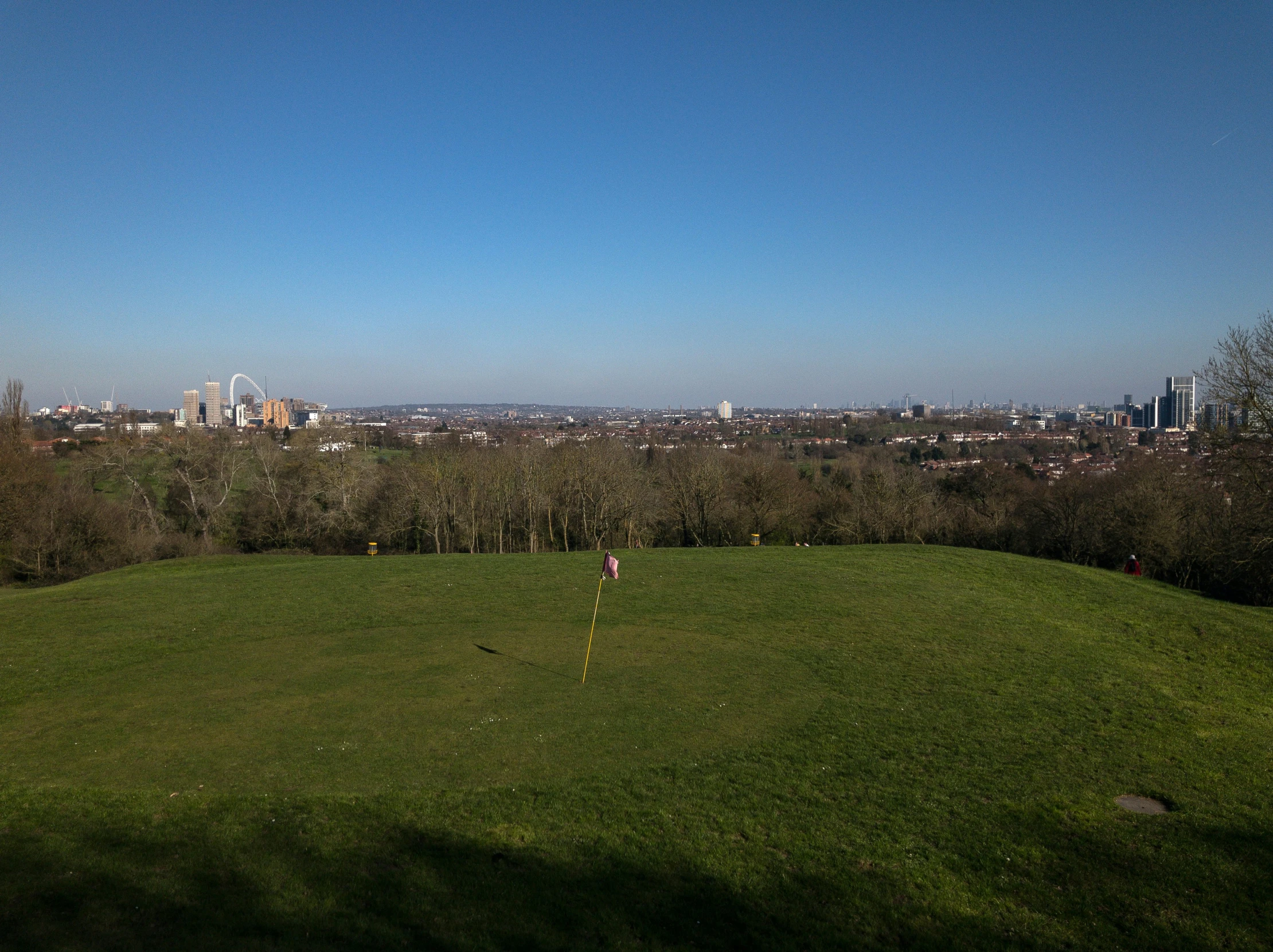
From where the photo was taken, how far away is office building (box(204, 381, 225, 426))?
407 ft

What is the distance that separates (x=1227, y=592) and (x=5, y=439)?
60.7 meters

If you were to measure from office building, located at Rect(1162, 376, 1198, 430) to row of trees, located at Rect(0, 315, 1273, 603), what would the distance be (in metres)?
51.5

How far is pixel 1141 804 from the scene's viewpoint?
9.35 metres

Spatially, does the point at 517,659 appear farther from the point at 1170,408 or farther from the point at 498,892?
the point at 1170,408

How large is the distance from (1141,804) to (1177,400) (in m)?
106

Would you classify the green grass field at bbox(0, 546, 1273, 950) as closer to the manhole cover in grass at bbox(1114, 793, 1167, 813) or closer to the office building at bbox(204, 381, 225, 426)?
the manhole cover in grass at bbox(1114, 793, 1167, 813)

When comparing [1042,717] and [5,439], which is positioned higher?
[5,439]

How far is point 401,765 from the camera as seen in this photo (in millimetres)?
9516

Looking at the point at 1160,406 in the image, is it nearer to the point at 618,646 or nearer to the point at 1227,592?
the point at 1227,592

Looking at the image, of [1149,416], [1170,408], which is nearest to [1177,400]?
[1170,408]

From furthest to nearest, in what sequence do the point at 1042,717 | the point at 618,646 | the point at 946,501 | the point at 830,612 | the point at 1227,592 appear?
the point at 946,501
the point at 1227,592
the point at 830,612
the point at 618,646
the point at 1042,717

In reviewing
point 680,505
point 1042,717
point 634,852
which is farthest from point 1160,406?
point 634,852

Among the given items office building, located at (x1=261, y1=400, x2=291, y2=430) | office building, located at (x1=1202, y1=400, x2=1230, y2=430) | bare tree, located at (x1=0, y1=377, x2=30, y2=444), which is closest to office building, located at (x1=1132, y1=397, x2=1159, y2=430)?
office building, located at (x1=1202, y1=400, x2=1230, y2=430)

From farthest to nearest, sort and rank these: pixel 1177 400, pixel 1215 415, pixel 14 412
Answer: pixel 1177 400 < pixel 14 412 < pixel 1215 415
